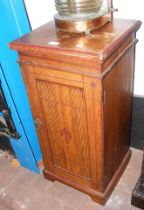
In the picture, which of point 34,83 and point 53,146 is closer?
point 34,83

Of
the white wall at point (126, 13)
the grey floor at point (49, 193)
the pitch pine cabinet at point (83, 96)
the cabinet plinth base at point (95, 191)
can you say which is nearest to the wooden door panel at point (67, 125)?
the pitch pine cabinet at point (83, 96)

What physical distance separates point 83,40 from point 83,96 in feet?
0.83

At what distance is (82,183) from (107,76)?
2.61 ft

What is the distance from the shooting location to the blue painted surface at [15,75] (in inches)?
51.1

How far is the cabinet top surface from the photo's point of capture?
0.98 meters

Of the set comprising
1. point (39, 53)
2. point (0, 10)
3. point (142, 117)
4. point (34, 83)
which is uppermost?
point (0, 10)

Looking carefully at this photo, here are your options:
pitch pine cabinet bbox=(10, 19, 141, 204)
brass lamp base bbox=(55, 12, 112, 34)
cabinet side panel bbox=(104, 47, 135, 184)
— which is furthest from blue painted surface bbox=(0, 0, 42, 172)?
cabinet side panel bbox=(104, 47, 135, 184)

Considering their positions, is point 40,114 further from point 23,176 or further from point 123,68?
point 23,176

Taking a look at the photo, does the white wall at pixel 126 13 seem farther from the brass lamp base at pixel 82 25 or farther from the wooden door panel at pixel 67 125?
the wooden door panel at pixel 67 125

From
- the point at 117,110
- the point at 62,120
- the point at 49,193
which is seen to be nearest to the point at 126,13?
the point at 117,110

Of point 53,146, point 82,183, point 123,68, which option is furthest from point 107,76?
point 82,183

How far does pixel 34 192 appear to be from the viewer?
169 centimetres

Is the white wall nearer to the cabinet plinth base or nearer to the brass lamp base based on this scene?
the brass lamp base

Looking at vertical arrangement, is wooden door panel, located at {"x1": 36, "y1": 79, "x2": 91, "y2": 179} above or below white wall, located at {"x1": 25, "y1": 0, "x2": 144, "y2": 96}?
below
